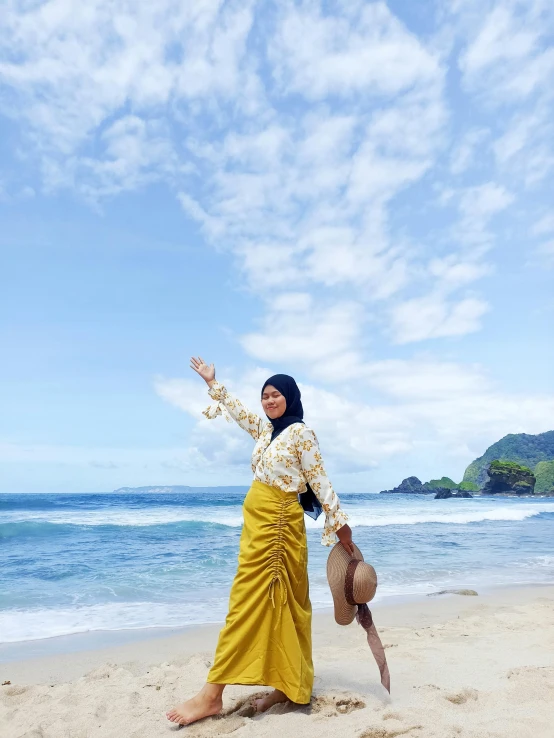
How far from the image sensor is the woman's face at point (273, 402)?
3240 millimetres

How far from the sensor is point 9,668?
14.3ft

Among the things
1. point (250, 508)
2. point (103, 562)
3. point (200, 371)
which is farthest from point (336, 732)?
point (103, 562)

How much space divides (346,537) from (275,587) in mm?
450

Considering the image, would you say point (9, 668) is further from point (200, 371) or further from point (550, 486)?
point (550, 486)

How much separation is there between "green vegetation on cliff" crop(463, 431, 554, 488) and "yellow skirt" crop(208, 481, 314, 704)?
9821 cm

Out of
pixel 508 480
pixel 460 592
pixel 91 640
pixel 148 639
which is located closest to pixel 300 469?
pixel 148 639

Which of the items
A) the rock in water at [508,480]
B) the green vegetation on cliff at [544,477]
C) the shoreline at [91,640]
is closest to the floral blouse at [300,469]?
the shoreline at [91,640]

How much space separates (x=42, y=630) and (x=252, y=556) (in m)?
3.61

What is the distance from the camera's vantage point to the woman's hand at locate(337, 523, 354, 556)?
122 inches

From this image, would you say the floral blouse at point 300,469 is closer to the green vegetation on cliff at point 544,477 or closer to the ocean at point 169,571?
the ocean at point 169,571

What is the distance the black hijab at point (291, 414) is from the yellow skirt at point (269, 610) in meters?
0.12

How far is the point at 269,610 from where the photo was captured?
3.01 metres

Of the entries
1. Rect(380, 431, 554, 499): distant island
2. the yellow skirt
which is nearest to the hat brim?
the yellow skirt

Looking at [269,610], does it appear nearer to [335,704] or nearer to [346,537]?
[346,537]
